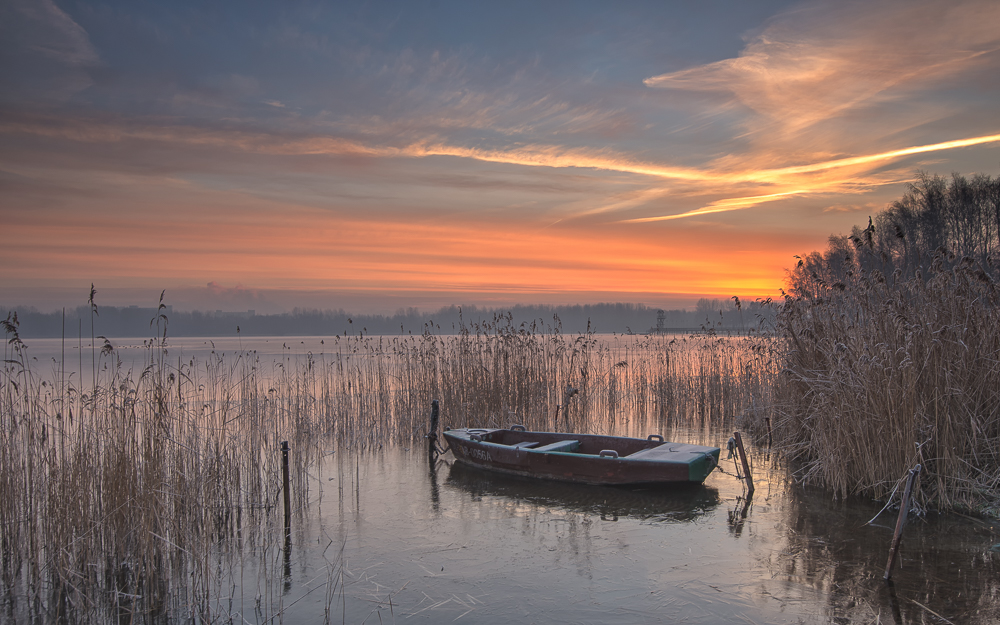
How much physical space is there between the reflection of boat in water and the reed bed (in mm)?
1666

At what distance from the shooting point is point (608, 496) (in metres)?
8.27

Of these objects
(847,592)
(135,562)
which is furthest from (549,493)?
(135,562)

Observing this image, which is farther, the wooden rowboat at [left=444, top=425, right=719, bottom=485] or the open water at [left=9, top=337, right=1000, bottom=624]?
the wooden rowboat at [left=444, top=425, right=719, bottom=485]

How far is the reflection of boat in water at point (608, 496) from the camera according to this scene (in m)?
7.64

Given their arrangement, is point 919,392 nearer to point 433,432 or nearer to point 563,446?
point 563,446

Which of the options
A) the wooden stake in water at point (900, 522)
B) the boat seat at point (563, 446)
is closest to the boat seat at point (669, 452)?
the boat seat at point (563, 446)

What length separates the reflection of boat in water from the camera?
25.1ft

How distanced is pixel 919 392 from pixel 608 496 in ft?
13.2

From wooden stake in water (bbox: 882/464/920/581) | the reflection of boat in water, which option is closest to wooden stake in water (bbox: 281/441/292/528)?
the reflection of boat in water

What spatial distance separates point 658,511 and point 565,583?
2543mm

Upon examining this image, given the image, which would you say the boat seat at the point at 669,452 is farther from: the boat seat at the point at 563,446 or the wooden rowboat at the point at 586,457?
the boat seat at the point at 563,446

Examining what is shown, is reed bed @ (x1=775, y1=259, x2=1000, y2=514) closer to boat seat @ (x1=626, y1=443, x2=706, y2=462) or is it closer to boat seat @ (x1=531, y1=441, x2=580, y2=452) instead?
boat seat @ (x1=626, y1=443, x2=706, y2=462)

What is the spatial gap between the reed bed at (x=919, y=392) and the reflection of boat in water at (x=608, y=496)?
5.47 ft

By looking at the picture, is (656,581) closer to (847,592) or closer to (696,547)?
(696,547)
